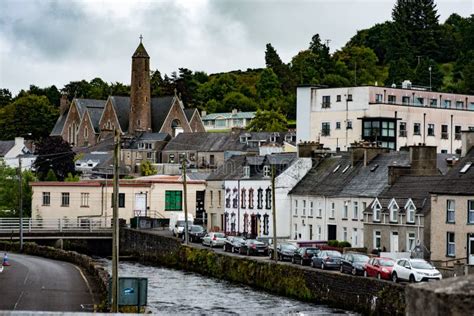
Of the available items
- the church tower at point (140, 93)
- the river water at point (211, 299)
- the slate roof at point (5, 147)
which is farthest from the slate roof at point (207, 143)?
the river water at point (211, 299)

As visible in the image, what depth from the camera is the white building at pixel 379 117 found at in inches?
4402

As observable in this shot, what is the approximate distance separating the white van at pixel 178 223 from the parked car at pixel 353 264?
3227 centimetres

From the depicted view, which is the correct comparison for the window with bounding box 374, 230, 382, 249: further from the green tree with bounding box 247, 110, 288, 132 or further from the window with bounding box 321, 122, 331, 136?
the green tree with bounding box 247, 110, 288, 132

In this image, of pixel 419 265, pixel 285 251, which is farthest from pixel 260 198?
pixel 419 265

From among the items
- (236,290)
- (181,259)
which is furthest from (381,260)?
(181,259)

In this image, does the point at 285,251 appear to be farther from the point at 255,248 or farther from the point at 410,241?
the point at 410,241

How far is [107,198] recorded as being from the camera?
99750 millimetres

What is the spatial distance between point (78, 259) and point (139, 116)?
12194cm

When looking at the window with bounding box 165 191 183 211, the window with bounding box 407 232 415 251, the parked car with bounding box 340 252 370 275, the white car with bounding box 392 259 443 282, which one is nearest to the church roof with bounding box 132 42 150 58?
the window with bounding box 165 191 183 211

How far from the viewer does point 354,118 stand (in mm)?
→ 113500

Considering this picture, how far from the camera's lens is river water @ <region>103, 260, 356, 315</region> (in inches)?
1827

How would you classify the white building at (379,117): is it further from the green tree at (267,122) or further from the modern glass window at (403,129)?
the green tree at (267,122)

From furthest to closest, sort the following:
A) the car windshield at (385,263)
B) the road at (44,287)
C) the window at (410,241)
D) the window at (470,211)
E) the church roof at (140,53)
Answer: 1. the church roof at (140,53)
2. the window at (410,241)
3. the window at (470,211)
4. the car windshield at (385,263)
5. the road at (44,287)

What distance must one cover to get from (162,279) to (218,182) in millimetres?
29600
